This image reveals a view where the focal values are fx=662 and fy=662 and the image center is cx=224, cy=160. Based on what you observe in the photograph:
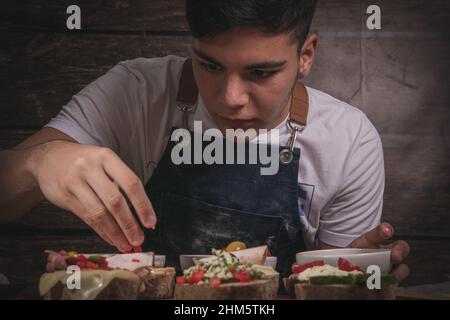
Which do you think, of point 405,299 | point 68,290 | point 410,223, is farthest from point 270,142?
point 68,290

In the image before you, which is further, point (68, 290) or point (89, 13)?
point (89, 13)

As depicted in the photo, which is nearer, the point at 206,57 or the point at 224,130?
the point at 206,57

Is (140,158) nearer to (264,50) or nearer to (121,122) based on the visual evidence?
(121,122)

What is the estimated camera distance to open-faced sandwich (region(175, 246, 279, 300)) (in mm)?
1116

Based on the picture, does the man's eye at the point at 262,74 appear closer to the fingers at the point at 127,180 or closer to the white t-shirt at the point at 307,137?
the white t-shirt at the point at 307,137

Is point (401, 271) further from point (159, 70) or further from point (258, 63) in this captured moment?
point (159, 70)

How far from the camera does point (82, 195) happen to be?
1201mm

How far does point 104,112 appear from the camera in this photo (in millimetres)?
1456

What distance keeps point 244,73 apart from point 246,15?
0.38ft

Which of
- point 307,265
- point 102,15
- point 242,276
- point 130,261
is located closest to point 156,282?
point 130,261

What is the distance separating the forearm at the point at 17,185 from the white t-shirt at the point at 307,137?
168 mm

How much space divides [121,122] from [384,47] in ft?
1.96

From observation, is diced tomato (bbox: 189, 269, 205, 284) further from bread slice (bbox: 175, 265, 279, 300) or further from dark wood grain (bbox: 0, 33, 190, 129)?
dark wood grain (bbox: 0, 33, 190, 129)

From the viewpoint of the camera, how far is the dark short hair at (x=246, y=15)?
4.06 ft
